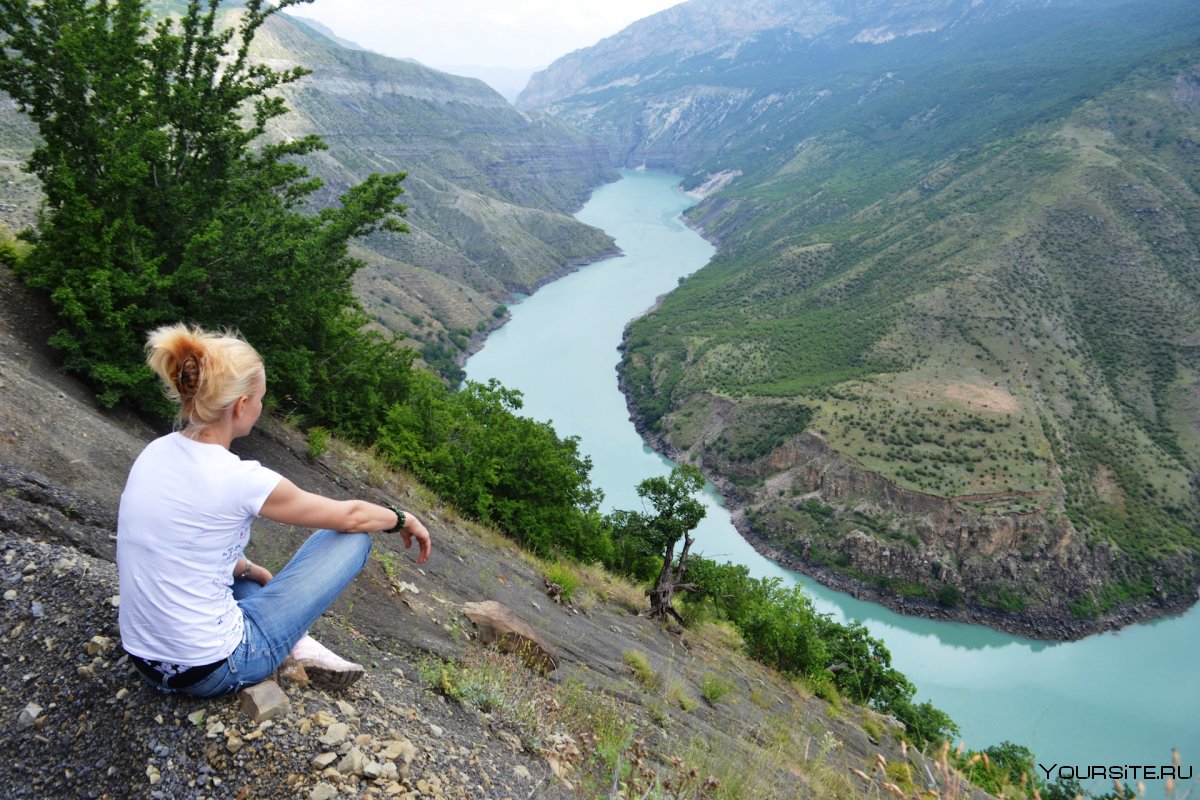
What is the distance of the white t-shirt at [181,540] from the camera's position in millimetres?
3012

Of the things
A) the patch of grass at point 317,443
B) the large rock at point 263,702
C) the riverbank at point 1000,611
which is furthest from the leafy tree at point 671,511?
the riverbank at point 1000,611

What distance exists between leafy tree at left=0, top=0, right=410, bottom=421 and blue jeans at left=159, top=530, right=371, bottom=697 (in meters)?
5.95

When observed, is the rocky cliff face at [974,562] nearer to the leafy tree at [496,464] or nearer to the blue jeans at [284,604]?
the leafy tree at [496,464]

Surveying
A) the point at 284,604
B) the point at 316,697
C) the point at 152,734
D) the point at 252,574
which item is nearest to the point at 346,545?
the point at 284,604

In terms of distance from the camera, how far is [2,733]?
324cm

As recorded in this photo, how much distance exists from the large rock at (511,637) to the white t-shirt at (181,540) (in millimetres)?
3535

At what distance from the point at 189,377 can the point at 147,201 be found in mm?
7856

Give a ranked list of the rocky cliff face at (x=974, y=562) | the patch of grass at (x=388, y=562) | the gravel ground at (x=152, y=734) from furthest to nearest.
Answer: the rocky cliff face at (x=974, y=562) → the patch of grass at (x=388, y=562) → the gravel ground at (x=152, y=734)

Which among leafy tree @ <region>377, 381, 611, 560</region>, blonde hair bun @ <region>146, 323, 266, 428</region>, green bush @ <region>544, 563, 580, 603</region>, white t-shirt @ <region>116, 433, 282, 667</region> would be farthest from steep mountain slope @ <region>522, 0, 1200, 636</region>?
blonde hair bun @ <region>146, 323, 266, 428</region>

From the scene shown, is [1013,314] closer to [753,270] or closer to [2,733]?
[753,270]

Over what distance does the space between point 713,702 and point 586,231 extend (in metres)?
132

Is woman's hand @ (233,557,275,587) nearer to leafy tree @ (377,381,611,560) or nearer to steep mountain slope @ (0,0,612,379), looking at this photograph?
leafy tree @ (377,381,611,560)

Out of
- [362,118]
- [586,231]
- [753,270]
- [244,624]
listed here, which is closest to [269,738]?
A: [244,624]

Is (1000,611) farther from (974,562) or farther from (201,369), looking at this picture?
(201,369)
